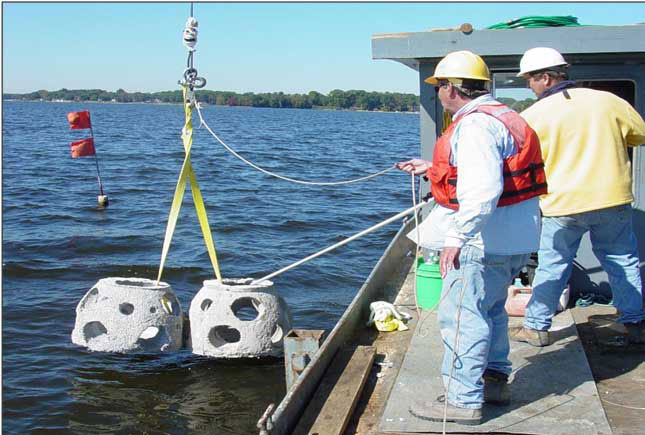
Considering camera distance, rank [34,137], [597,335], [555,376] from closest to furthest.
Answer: [555,376] < [597,335] < [34,137]

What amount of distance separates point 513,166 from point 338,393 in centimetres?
181

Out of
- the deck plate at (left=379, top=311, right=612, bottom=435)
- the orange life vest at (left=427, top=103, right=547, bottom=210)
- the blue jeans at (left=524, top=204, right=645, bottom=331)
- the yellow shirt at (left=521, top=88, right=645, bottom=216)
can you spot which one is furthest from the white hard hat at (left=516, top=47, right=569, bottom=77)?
the deck plate at (left=379, top=311, right=612, bottom=435)

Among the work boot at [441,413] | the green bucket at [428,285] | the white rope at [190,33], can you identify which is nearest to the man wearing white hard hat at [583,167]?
the green bucket at [428,285]

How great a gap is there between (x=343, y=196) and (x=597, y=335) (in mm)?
18768

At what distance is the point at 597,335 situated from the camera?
19.7 feet

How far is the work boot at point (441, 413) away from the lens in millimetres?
4426

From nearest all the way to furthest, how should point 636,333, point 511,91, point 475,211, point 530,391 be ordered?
point 475,211 < point 530,391 < point 636,333 < point 511,91

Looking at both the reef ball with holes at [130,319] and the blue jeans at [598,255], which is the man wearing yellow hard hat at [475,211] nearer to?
the blue jeans at [598,255]

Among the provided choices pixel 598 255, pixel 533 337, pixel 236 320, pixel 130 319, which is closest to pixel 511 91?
pixel 598 255

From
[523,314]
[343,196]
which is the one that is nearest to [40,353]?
[523,314]

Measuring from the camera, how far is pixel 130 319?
22.3 feet

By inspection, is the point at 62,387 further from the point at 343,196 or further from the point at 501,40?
the point at 343,196

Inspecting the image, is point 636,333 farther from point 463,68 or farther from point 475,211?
point 463,68

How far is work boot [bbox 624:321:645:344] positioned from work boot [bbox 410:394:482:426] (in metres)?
1.78
